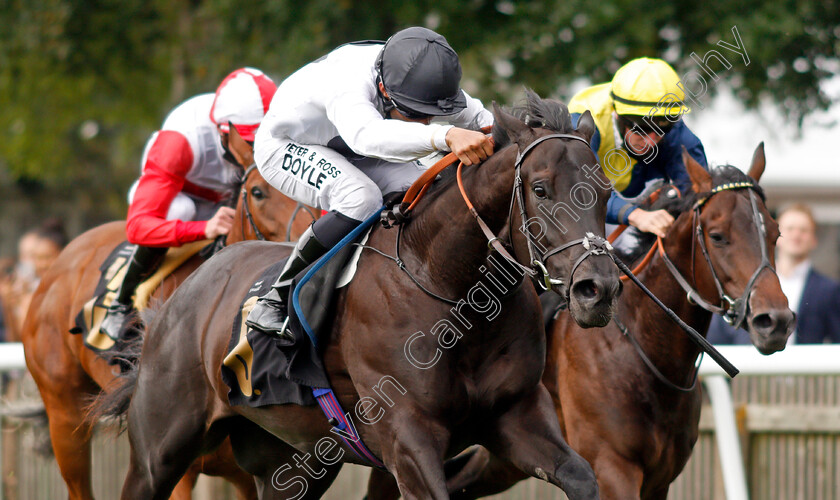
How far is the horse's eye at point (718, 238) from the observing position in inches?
159

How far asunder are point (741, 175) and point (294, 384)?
1.94 m

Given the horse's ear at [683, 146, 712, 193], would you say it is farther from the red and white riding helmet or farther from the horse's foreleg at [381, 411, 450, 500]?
the red and white riding helmet

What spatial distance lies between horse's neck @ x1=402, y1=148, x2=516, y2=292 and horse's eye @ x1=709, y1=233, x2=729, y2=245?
3.79 feet

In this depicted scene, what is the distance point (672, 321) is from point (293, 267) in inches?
63.6

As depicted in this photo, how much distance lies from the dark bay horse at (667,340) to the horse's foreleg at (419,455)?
1.08 meters

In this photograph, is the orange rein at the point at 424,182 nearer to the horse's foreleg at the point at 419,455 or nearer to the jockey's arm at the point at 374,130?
the jockey's arm at the point at 374,130

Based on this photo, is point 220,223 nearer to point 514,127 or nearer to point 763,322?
point 514,127

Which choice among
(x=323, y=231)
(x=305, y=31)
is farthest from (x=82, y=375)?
(x=305, y=31)

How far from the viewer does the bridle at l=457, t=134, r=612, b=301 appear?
295 cm

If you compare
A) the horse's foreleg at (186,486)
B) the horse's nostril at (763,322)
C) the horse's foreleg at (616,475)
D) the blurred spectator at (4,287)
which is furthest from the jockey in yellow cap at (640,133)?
the blurred spectator at (4,287)

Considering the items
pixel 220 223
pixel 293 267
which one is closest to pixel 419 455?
pixel 293 267

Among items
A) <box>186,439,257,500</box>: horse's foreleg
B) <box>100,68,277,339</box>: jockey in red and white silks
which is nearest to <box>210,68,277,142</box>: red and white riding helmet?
<box>100,68,277,339</box>: jockey in red and white silks

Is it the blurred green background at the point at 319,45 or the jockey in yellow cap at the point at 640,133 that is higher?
the blurred green background at the point at 319,45

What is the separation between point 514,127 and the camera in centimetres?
323
